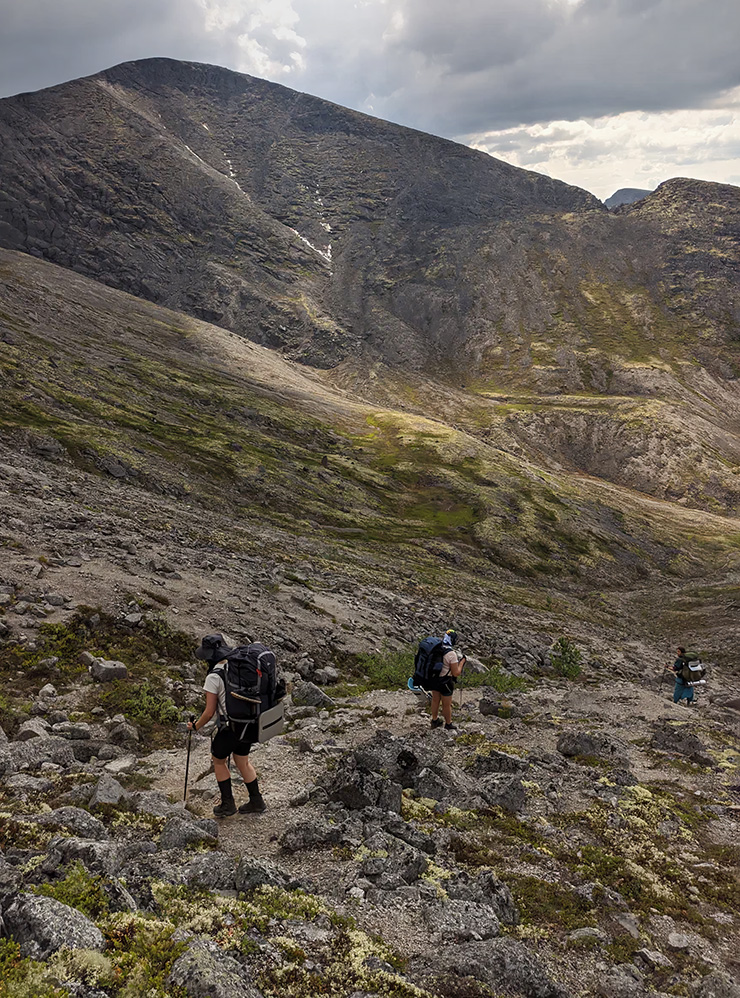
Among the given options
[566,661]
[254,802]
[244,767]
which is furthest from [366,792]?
[566,661]

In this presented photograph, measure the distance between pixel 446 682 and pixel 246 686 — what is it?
327 inches

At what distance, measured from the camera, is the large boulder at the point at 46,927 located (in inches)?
217

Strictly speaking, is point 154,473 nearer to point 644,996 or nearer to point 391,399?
point 644,996

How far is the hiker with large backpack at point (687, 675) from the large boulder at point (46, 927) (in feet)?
87.1

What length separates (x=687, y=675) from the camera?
2569 centimetres

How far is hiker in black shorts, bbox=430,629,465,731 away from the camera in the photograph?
1652 centimetres

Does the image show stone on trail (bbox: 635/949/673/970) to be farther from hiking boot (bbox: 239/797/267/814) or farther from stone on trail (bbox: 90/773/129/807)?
stone on trail (bbox: 90/773/129/807)

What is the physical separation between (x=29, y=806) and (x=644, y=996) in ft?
30.8

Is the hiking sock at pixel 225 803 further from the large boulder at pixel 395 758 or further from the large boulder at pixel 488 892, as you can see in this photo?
the large boulder at pixel 488 892

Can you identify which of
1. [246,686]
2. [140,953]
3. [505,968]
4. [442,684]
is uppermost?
[246,686]

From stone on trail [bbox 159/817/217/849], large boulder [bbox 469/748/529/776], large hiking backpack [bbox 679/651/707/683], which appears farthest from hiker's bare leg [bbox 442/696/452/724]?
large hiking backpack [bbox 679/651/707/683]

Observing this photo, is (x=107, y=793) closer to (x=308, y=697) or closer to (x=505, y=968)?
(x=505, y=968)

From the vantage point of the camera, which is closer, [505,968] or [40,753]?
[505,968]

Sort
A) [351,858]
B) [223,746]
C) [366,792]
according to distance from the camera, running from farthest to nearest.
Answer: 1. [366,792]
2. [223,746]
3. [351,858]
